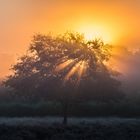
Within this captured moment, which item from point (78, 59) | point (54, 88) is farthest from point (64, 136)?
point (78, 59)

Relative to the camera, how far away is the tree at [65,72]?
67562 millimetres

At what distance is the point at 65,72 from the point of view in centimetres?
6856

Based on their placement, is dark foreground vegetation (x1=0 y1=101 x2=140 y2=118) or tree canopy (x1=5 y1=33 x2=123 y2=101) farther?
dark foreground vegetation (x1=0 y1=101 x2=140 y2=118)

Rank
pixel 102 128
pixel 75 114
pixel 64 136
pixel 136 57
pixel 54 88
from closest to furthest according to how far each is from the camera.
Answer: pixel 64 136, pixel 102 128, pixel 54 88, pixel 75 114, pixel 136 57

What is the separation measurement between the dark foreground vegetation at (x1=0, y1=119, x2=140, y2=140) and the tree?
9373mm

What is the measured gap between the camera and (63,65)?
68.7 m

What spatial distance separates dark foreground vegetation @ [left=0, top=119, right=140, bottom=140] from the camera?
A: 169ft

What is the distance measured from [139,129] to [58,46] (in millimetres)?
15784

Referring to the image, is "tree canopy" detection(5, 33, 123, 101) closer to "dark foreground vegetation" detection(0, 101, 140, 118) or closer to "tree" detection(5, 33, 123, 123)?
"tree" detection(5, 33, 123, 123)

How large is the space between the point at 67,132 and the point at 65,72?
15556 mm

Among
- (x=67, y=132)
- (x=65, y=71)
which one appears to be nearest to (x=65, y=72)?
(x=65, y=71)

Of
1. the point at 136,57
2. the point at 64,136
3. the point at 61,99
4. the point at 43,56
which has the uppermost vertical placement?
the point at 136,57

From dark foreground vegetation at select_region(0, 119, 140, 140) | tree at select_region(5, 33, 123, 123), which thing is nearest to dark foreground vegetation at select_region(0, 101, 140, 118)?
tree at select_region(5, 33, 123, 123)

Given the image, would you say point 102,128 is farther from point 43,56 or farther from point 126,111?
→ point 126,111
